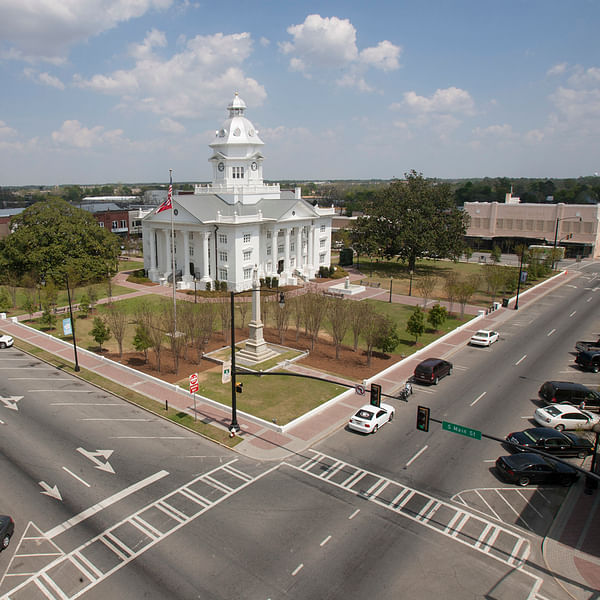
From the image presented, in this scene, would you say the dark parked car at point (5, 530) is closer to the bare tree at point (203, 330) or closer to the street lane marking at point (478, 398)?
the bare tree at point (203, 330)

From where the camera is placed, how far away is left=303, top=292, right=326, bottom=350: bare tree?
134ft

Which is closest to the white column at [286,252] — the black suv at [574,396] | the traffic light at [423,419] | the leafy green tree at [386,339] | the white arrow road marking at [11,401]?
the leafy green tree at [386,339]

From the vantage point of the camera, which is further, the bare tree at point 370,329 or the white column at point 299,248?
the white column at point 299,248

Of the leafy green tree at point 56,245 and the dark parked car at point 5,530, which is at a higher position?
the leafy green tree at point 56,245

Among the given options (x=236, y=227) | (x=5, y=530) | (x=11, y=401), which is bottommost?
(x=11, y=401)

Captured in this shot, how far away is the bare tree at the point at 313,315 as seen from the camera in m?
40.8

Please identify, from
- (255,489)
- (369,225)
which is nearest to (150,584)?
(255,489)

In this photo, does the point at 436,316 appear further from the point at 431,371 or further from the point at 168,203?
the point at 168,203

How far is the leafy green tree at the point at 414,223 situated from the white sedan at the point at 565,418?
158ft

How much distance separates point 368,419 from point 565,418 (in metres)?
11.2

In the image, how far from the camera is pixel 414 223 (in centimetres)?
7488

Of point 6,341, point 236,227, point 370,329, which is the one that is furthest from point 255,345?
point 236,227

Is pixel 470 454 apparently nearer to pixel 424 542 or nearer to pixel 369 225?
pixel 424 542

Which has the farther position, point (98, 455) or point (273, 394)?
point (273, 394)
